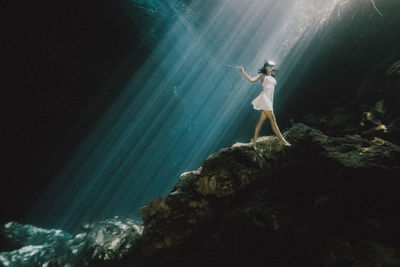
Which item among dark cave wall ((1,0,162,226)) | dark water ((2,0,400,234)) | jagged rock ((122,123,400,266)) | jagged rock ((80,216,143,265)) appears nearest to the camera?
jagged rock ((122,123,400,266))

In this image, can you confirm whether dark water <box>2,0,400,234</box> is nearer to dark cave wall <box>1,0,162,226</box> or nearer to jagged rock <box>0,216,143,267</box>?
dark cave wall <box>1,0,162,226</box>

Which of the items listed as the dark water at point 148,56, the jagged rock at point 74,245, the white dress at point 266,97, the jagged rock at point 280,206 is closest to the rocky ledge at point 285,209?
the jagged rock at point 280,206

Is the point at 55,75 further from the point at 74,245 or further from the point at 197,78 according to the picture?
the point at 197,78

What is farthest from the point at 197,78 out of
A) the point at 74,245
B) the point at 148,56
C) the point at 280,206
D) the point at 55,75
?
the point at 280,206

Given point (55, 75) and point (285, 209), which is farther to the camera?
point (55, 75)

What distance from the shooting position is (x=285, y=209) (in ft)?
11.8

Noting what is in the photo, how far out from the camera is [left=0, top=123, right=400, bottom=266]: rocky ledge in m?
2.70

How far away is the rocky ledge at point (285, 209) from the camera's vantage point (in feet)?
8.87

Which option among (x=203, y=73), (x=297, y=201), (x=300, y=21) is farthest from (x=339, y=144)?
(x=203, y=73)

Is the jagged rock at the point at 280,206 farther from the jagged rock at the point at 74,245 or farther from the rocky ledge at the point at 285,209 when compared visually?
the jagged rock at the point at 74,245

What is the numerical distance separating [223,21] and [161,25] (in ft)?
15.3

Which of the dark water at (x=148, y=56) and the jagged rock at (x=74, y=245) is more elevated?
the dark water at (x=148, y=56)

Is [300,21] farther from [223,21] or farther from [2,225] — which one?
[2,225]

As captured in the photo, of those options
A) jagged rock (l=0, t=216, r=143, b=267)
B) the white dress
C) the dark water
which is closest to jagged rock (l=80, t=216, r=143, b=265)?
jagged rock (l=0, t=216, r=143, b=267)
